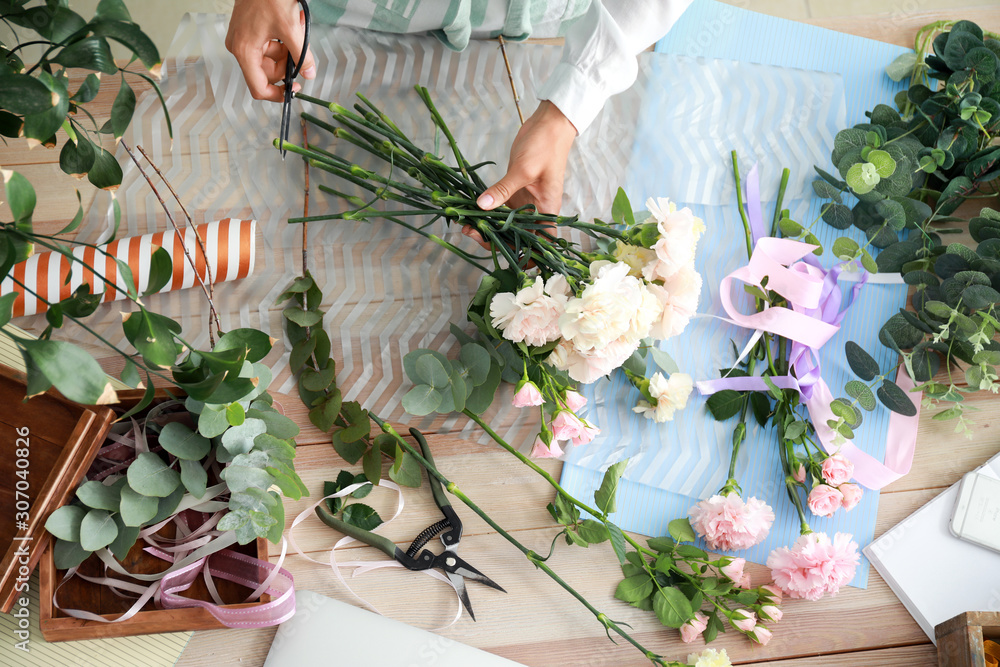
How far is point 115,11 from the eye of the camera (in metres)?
0.36

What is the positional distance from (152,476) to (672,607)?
532 millimetres

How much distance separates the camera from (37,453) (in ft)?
1.77

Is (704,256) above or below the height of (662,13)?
below

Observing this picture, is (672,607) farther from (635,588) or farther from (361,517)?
(361,517)

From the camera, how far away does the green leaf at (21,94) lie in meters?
0.34

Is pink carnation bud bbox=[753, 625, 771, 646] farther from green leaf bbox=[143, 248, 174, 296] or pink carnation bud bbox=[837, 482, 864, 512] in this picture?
green leaf bbox=[143, 248, 174, 296]

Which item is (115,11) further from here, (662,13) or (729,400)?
(729,400)

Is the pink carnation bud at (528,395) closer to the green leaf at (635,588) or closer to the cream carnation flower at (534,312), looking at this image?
the cream carnation flower at (534,312)

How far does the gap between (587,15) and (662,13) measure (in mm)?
85

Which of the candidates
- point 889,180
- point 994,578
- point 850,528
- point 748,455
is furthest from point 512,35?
point 994,578

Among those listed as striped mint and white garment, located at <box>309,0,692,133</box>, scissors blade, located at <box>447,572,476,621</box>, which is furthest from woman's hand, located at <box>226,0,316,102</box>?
scissors blade, located at <box>447,572,476,621</box>

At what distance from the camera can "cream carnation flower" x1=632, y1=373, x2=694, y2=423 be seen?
719 millimetres

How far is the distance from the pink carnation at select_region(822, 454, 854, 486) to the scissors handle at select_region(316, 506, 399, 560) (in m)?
0.48

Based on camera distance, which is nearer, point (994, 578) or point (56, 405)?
point (56, 405)
